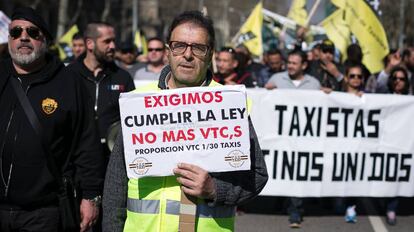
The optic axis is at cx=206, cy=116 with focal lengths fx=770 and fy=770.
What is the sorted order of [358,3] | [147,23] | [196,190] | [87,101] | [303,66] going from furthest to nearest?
[147,23] → [358,3] → [303,66] → [87,101] → [196,190]

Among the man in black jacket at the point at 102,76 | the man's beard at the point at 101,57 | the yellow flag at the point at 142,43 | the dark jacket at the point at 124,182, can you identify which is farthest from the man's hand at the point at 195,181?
the yellow flag at the point at 142,43

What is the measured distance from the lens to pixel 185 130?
3258mm

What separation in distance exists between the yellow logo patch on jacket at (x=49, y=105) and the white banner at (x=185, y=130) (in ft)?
3.65

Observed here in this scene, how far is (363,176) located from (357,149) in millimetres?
320

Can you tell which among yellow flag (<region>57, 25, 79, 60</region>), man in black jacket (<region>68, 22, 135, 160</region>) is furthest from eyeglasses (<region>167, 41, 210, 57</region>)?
yellow flag (<region>57, 25, 79, 60</region>)

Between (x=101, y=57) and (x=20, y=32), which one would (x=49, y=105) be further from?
Answer: (x=101, y=57)

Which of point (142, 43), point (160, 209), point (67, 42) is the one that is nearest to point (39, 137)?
point (160, 209)

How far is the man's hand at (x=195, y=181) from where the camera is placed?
3.14m

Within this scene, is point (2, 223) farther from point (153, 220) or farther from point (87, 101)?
point (153, 220)

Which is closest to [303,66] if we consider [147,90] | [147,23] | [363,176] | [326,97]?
[326,97]

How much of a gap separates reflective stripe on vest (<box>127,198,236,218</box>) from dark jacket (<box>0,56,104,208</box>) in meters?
1.08

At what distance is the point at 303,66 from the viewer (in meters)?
9.59

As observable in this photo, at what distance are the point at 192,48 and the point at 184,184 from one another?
0.58 m

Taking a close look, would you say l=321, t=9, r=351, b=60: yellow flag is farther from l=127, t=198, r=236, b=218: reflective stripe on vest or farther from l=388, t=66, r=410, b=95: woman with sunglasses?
l=127, t=198, r=236, b=218: reflective stripe on vest
